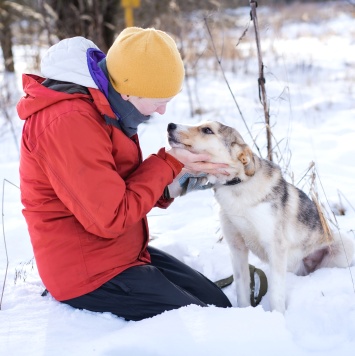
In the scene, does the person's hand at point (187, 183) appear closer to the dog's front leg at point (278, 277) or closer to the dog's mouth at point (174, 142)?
the dog's mouth at point (174, 142)

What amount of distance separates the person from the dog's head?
0.13 metres

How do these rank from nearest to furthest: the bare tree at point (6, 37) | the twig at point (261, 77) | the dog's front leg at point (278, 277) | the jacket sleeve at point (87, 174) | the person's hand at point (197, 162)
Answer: the jacket sleeve at point (87, 174) < the person's hand at point (197, 162) < the dog's front leg at point (278, 277) < the twig at point (261, 77) < the bare tree at point (6, 37)

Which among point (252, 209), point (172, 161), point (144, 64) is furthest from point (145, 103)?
point (252, 209)

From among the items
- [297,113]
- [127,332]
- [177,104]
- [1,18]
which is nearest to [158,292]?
[127,332]

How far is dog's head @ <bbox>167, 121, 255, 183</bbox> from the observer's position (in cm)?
293

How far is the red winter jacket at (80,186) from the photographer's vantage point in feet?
7.93

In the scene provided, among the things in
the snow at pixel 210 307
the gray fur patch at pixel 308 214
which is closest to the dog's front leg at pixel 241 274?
the snow at pixel 210 307

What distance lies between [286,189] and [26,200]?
1544 mm

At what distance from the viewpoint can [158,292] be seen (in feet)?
9.07

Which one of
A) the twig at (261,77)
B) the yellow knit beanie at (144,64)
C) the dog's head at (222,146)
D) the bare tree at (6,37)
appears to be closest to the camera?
the yellow knit beanie at (144,64)

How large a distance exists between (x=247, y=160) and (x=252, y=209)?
0.29 m

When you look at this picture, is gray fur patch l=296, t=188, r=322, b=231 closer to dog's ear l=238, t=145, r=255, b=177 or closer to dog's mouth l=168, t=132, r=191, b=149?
dog's ear l=238, t=145, r=255, b=177

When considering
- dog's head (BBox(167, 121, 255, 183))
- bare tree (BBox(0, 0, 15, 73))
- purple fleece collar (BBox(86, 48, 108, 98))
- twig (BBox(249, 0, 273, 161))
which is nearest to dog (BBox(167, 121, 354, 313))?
dog's head (BBox(167, 121, 255, 183))

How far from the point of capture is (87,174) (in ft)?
7.88
